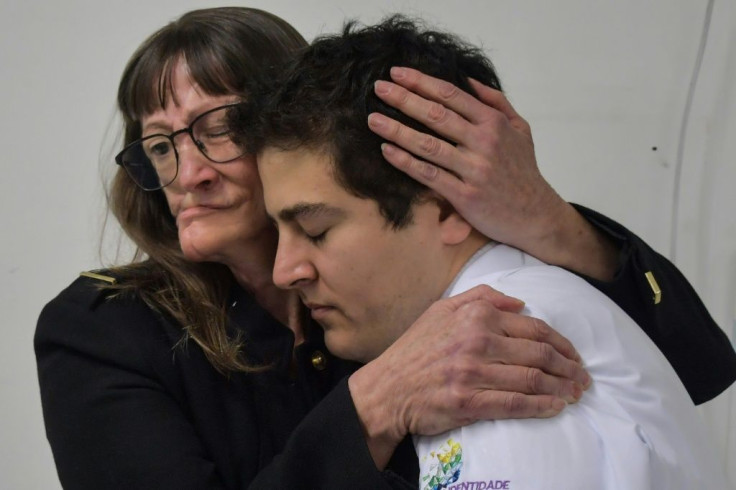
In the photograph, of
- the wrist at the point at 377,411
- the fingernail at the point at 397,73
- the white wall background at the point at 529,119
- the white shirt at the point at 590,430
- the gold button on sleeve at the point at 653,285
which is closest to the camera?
the white shirt at the point at 590,430

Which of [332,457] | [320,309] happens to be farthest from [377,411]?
[320,309]

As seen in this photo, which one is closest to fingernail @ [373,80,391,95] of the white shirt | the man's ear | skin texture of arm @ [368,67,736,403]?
skin texture of arm @ [368,67,736,403]

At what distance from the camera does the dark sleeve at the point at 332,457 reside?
1.01 m

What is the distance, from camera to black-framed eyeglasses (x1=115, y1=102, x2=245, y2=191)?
128 cm

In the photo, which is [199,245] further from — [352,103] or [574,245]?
[574,245]

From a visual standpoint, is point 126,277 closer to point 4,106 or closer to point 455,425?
point 455,425

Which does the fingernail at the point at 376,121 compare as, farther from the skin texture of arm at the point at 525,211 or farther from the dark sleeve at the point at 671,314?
the dark sleeve at the point at 671,314

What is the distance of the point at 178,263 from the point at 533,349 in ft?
2.24

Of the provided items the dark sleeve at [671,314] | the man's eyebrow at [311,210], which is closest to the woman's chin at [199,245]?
the man's eyebrow at [311,210]

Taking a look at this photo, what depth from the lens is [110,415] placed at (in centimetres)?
117

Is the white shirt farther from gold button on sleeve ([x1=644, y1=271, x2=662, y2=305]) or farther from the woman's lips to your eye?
the woman's lips

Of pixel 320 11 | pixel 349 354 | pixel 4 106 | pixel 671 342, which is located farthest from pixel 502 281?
pixel 4 106

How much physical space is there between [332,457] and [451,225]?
348 millimetres

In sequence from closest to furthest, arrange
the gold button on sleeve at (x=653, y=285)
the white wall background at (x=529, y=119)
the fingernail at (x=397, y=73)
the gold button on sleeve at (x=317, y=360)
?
the fingernail at (x=397, y=73) → the gold button on sleeve at (x=653, y=285) → the gold button on sleeve at (x=317, y=360) → the white wall background at (x=529, y=119)
